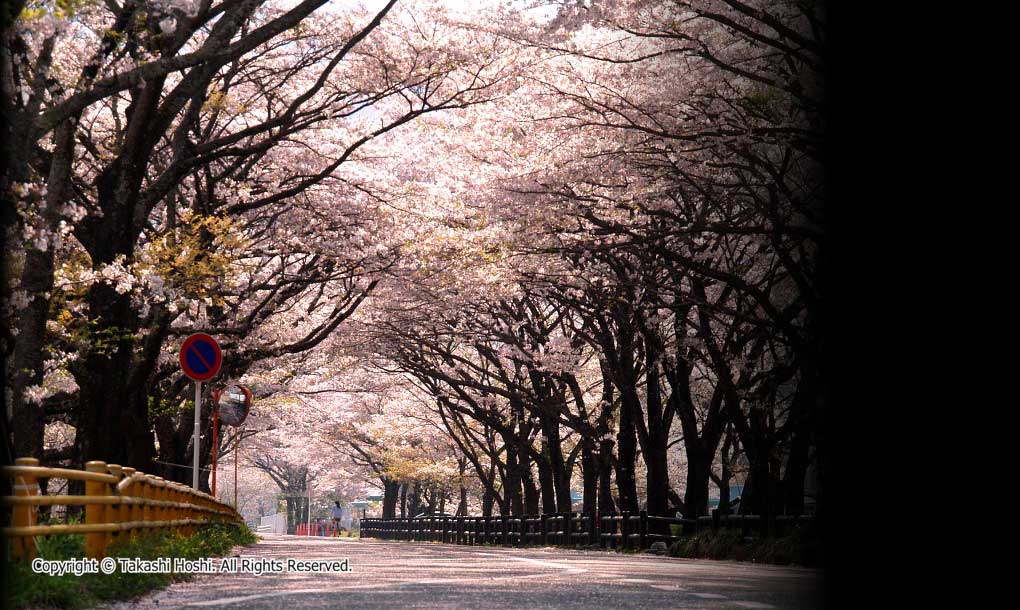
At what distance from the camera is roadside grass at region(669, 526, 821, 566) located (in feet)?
58.3

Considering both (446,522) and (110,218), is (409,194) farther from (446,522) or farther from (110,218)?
(446,522)

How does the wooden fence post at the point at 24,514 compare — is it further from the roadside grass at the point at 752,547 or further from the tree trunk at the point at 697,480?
the tree trunk at the point at 697,480

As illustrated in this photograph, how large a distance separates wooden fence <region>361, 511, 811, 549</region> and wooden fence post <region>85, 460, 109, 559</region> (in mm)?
11837

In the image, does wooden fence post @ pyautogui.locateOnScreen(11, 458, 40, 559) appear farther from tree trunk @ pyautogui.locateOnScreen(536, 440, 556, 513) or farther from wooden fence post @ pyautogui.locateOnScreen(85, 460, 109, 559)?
tree trunk @ pyautogui.locateOnScreen(536, 440, 556, 513)

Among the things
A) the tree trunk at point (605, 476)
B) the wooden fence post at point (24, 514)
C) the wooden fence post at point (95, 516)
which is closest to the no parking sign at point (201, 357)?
the wooden fence post at point (95, 516)

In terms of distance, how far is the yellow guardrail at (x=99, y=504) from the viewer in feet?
25.8

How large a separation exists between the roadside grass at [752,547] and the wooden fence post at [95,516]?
35.0ft

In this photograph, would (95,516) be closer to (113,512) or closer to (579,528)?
(113,512)

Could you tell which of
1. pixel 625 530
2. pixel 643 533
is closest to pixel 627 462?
pixel 625 530

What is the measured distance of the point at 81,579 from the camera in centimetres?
823

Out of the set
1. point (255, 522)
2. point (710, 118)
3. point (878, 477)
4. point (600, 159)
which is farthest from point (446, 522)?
point (255, 522)

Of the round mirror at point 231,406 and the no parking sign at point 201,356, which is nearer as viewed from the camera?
the no parking sign at point 201,356

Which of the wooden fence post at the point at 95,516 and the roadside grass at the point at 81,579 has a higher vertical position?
the wooden fence post at the point at 95,516

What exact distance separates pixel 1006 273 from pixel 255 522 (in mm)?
126409
